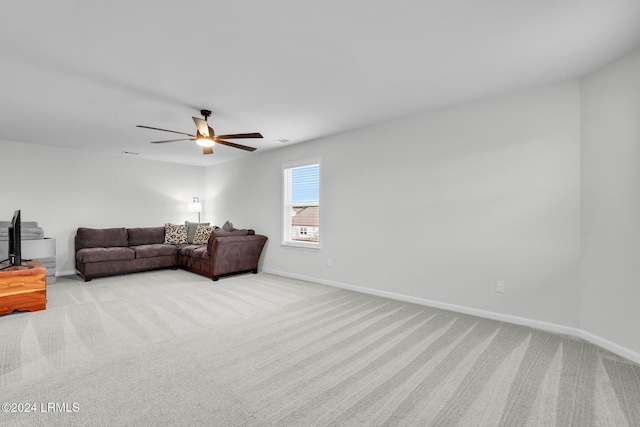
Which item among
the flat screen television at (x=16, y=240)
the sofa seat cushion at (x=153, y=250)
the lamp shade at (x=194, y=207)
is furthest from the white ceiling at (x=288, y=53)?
the lamp shade at (x=194, y=207)

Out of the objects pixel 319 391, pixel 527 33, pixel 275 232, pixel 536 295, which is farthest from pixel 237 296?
pixel 527 33

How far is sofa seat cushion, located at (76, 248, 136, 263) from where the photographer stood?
16.4ft

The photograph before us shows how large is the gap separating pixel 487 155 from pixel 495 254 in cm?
111

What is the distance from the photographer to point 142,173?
6.64 meters

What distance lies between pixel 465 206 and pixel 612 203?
122 cm

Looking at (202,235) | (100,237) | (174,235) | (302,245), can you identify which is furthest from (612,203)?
(100,237)

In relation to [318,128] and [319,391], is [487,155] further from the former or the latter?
[319,391]

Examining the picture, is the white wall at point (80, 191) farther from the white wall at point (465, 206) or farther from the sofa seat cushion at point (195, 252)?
the white wall at point (465, 206)

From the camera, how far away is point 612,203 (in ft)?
8.21

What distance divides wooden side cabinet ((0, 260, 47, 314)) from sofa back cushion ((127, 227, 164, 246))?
8.69ft

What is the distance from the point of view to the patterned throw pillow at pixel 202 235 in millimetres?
6285

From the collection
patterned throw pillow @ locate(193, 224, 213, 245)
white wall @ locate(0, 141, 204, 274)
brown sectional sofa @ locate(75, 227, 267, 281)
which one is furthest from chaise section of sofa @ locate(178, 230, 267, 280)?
white wall @ locate(0, 141, 204, 274)

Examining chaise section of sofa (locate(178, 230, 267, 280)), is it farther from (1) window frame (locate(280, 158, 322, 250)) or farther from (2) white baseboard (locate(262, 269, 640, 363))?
(2) white baseboard (locate(262, 269, 640, 363))

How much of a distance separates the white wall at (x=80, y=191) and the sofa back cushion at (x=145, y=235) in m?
0.45
